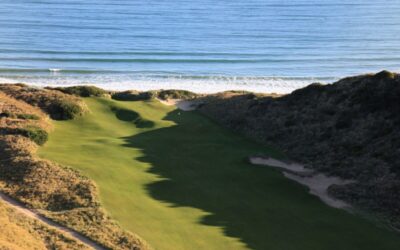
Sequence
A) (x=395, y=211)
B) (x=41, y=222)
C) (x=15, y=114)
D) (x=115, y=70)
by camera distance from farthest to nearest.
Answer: (x=115, y=70), (x=15, y=114), (x=395, y=211), (x=41, y=222)

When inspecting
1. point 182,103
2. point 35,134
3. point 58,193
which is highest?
point 182,103

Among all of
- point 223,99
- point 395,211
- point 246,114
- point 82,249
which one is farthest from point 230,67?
point 82,249

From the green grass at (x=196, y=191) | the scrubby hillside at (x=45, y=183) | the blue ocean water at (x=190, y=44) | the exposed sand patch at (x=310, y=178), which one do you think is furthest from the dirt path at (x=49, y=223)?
the blue ocean water at (x=190, y=44)

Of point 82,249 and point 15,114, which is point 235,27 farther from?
point 82,249

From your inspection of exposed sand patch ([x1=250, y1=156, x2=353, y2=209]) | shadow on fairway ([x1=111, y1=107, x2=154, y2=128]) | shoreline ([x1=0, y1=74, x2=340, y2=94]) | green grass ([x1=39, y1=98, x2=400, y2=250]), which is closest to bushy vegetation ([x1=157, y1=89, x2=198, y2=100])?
shadow on fairway ([x1=111, y1=107, x2=154, y2=128])

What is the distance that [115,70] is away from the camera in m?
61.2

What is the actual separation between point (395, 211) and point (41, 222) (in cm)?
1208

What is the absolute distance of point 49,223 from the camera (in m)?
18.4

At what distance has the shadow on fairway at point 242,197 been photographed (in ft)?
60.3

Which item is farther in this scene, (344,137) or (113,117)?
(113,117)

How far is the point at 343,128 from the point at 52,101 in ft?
56.0

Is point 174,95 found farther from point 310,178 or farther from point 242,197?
point 242,197

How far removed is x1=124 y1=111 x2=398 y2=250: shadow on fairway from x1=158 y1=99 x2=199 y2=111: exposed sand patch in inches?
337

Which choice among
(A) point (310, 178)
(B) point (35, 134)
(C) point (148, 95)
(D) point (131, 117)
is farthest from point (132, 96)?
(A) point (310, 178)
